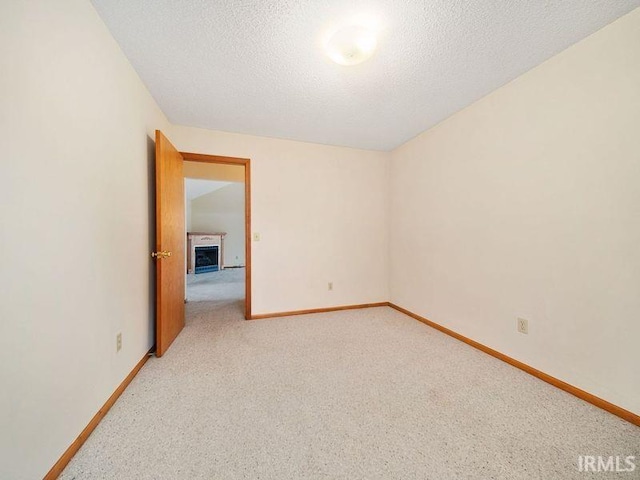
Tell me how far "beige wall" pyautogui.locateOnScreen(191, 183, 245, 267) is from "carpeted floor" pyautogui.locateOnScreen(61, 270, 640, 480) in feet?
19.0

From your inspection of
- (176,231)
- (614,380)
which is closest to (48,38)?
(176,231)

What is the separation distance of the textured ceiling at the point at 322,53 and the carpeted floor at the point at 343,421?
2.28m

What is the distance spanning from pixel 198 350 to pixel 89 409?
927 millimetres

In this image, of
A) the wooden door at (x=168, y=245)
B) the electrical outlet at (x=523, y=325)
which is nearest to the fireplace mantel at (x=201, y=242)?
the wooden door at (x=168, y=245)

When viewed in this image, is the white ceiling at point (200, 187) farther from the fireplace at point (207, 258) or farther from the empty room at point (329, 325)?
the empty room at point (329, 325)

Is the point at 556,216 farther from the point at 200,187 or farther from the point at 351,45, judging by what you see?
the point at 200,187

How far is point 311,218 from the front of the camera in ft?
10.5

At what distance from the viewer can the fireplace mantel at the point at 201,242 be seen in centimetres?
662

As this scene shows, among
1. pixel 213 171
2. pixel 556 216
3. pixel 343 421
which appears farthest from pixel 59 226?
pixel 213 171

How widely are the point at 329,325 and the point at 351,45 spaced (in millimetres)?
2562

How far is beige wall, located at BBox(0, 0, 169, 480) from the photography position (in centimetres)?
82

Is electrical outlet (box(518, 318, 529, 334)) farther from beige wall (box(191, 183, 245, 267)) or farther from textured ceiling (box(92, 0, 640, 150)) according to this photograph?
beige wall (box(191, 183, 245, 267))

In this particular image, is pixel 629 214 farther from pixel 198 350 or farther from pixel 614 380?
pixel 198 350

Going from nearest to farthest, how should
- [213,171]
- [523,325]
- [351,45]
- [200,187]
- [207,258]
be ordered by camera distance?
[351,45] < [523,325] < [213,171] < [200,187] < [207,258]
